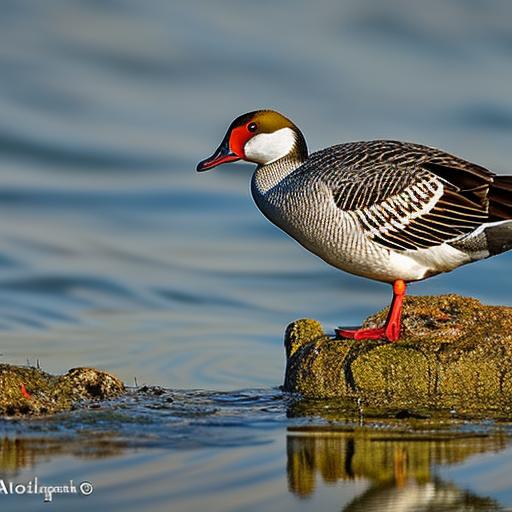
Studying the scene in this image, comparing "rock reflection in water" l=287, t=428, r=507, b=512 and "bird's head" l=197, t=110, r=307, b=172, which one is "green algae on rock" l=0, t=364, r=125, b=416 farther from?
"bird's head" l=197, t=110, r=307, b=172

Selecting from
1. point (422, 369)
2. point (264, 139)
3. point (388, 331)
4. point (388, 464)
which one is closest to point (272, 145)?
point (264, 139)

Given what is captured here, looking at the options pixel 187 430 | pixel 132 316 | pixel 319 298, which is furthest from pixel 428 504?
pixel 319 298

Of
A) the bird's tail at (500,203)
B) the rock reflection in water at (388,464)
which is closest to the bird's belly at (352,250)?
the bird's tail at (500,203)

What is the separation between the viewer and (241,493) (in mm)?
6891

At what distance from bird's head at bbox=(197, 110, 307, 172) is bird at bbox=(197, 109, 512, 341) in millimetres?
554

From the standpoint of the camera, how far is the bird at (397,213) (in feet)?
33.7

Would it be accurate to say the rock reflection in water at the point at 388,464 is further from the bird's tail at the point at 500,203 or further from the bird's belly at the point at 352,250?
the bird's tail at the point at 500,203

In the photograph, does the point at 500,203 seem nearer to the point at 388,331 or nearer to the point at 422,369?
the point at 388,331

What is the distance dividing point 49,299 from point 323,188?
4619 millimetres

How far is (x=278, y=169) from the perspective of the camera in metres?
11.0

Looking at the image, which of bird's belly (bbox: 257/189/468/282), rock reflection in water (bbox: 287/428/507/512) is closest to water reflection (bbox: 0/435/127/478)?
rock reflection in water (bbox: 287/428/507/512)

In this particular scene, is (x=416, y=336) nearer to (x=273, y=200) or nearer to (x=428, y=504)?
(x=273, y=200)

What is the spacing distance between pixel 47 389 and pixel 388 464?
7.28 feet

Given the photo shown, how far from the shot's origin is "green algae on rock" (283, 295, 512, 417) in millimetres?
9266
